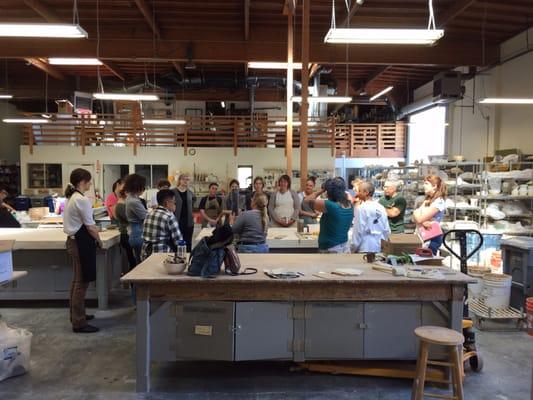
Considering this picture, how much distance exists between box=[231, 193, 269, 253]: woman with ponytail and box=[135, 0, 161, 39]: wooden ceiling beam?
5744 mm

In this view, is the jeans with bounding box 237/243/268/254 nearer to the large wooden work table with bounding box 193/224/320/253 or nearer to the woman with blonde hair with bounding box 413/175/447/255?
the large wooden work table with bounding box 193/224/320/253

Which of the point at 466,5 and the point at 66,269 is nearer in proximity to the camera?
the point at 66,269

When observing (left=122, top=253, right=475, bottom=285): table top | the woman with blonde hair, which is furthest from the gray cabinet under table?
the woman with blonde hair

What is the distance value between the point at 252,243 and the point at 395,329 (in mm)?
1724

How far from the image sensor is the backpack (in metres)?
3.07

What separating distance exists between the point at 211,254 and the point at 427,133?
13180 mm

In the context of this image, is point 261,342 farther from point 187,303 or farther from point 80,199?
point 80,199

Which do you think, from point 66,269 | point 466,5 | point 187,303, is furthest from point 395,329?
point 466,5

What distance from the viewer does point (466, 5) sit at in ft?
25.3

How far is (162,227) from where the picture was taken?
416cm

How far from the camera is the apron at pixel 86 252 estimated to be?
13.7 ft

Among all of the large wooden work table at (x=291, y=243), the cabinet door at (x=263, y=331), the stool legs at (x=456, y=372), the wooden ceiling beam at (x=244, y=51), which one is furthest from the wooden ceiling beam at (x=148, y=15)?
the stool legs at (x=456, y=372)

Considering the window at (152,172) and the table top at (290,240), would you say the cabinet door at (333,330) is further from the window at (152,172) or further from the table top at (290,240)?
the window at (152,172)

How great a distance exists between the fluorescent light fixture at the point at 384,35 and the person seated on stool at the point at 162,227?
243 cm
